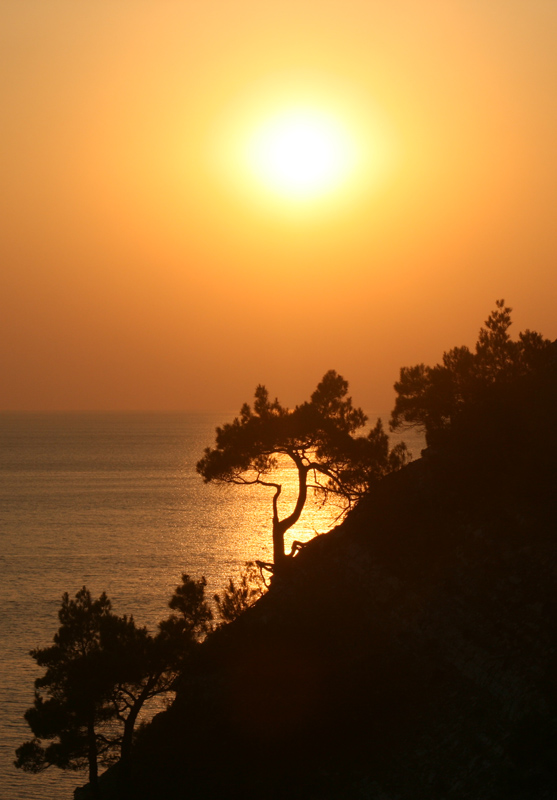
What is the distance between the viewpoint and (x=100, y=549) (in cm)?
8606

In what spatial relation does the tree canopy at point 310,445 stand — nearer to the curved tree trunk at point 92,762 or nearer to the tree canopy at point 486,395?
the tree canopy at point 486,395

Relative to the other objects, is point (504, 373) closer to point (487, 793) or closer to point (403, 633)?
point (403, 633)

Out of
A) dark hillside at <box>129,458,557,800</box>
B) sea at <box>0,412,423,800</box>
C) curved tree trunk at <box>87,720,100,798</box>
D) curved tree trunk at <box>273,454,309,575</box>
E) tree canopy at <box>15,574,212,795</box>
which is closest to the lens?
dark hillside at <box>129,458,557,800</box>

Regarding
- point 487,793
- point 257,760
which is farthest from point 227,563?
point 487,793

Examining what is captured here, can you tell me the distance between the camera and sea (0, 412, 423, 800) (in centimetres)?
4357

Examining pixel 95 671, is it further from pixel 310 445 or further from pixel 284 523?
pixel 310 445

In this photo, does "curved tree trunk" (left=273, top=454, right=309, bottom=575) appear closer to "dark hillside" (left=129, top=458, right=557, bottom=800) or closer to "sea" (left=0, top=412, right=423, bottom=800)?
"sea" (left=0, top=412, right=423, bottom=800)

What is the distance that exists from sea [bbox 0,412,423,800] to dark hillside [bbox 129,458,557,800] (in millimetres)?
4021

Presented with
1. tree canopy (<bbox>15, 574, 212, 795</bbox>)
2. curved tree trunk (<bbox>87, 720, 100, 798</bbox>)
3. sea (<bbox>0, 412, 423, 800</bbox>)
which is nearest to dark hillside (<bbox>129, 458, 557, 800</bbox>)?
tree canopy (<bbox>15, 574, 212, 795</bbox>)

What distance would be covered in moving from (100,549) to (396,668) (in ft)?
232

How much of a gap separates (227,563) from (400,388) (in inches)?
2232

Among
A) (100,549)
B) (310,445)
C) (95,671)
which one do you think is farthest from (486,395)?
(100,549)

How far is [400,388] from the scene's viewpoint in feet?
95.4

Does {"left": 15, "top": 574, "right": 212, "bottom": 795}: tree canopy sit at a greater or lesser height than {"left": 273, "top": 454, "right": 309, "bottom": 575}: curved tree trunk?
lesser
